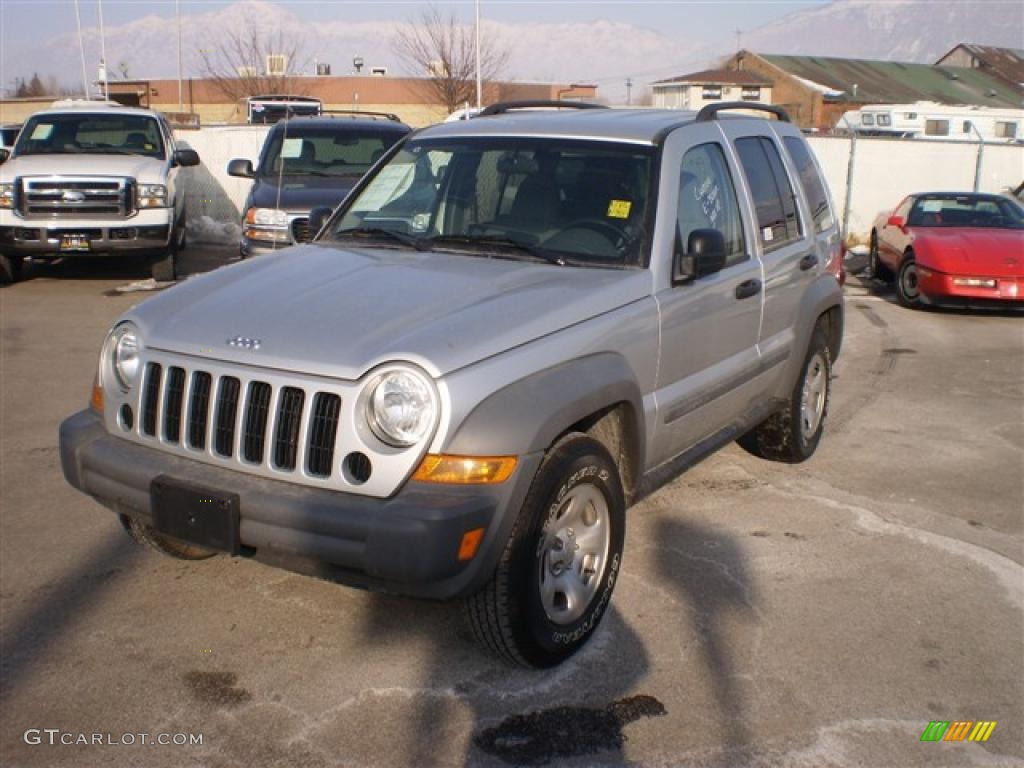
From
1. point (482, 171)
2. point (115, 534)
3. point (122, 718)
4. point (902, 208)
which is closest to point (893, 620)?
point (482, 171)

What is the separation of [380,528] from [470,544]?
28cm

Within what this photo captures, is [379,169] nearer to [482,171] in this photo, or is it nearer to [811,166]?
[482,171]

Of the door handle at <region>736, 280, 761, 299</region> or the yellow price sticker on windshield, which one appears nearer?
the yellow price sticker on windshield

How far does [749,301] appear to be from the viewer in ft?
17.3

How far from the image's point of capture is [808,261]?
6082mm

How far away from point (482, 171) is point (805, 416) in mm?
2668

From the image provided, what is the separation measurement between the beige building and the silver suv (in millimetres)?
42060

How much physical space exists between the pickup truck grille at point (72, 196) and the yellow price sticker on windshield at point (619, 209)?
8.88m

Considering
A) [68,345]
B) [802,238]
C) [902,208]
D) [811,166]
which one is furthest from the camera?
[902,208]

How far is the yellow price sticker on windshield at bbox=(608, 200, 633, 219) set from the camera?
4.61 m

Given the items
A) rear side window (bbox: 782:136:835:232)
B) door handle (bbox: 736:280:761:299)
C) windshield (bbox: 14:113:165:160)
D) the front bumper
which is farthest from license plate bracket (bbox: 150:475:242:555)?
windshield (bbox: 14:113:165:160)

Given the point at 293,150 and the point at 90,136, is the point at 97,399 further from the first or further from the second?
the point at 90,136

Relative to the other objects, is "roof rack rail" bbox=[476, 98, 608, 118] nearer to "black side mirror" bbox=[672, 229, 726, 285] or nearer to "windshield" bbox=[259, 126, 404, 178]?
"black side mirror" bbox=[672, 229, 726, 285]

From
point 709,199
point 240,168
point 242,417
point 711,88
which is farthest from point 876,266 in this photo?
point 711,88
